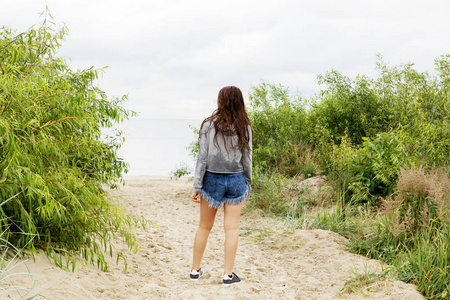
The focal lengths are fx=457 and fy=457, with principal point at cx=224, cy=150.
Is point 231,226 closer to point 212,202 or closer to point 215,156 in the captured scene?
point 212,202

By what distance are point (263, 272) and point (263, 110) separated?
6072 millimetres

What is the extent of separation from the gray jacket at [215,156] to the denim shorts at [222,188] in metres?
0.06

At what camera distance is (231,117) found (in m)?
4.65

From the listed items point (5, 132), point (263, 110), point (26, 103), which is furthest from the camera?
point (263, 110)

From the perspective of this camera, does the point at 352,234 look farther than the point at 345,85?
No

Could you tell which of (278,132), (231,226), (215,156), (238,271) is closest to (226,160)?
(215,156)

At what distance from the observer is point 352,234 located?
6238 millimetres

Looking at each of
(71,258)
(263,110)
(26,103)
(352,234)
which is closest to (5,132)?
(26,103)

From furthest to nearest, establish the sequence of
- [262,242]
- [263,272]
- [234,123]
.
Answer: [262,242], [263,272], [234,123]

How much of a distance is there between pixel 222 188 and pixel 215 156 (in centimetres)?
33

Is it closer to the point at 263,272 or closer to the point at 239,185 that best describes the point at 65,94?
the point at 239,185

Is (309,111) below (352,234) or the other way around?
the other way around

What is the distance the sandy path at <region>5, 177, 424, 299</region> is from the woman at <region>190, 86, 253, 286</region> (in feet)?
2.45

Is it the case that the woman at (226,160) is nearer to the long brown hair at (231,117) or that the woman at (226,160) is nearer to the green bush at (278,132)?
the long brown hair at (231,117)
